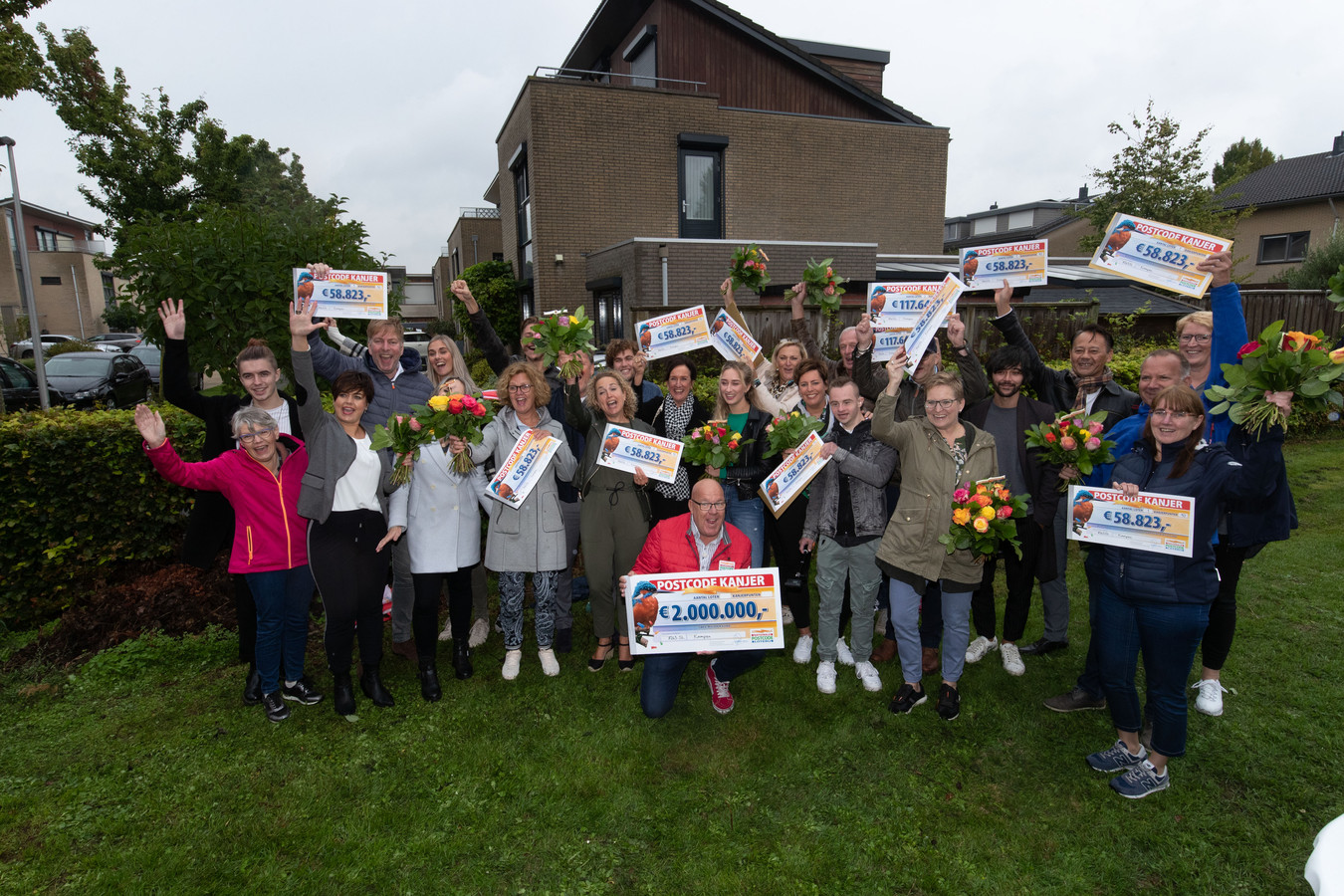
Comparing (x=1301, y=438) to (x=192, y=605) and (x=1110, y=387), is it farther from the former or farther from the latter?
(x=192, y=605)

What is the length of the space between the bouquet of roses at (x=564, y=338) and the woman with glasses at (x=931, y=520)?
233 cm

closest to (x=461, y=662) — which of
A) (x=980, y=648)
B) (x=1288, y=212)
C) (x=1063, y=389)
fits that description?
(x=980, y=648)

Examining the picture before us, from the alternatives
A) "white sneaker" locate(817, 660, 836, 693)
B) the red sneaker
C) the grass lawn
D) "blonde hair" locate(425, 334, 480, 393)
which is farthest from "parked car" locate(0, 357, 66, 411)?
"white sneaker" locate(817, 660, 836, 693)

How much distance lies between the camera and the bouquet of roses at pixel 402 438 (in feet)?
14.2

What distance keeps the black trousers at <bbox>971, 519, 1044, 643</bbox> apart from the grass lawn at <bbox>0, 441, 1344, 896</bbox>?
35cm

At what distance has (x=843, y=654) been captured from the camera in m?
5.27

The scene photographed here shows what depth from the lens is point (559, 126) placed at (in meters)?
18.2

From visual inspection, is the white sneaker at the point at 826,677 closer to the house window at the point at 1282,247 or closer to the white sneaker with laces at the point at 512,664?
the white sneaker with laces at the point at 512,664

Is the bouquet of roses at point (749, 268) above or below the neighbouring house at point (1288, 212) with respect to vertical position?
below

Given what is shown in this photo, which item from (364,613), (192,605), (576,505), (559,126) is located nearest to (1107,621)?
(576,505)

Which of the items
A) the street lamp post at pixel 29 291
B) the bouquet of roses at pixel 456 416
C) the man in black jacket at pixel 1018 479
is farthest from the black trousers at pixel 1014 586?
the street lamp post at pixel 29 291

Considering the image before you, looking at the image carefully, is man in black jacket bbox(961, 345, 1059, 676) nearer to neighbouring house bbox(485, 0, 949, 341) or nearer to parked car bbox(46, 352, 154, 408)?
neighbouring house bbox(485, 0, 949, 341)

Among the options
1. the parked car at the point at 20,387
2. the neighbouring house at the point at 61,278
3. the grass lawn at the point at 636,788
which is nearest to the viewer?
the grass lawn at the point at 636,788

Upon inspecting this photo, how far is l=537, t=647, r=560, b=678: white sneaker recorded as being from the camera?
16.9ft
